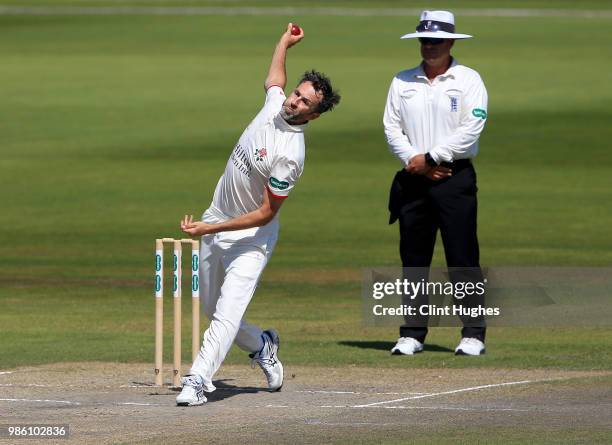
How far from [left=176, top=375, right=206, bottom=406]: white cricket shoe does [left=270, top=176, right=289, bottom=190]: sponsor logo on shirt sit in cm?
126

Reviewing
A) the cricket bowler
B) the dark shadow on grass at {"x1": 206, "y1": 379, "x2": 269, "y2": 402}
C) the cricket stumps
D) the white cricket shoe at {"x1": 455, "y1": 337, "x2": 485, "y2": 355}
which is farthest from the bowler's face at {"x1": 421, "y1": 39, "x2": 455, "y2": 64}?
the dark shadow on grass at {"x1": 206, "y1": 379, "x2": 269, "y2": 402}

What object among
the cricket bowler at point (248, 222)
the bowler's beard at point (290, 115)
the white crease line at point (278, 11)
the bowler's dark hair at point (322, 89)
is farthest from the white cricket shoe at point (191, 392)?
the white crease line at point (278, 11)

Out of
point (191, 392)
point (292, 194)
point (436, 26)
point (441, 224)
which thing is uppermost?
point (436, 26)

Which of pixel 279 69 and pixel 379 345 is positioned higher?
pixel 279 69

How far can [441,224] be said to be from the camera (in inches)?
476

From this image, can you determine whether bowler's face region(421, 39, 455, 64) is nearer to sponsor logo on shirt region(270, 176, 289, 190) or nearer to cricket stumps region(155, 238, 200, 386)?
sponsor logo on shirt region(270, 176, 289, 190)

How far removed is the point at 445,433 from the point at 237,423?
122 centimetres

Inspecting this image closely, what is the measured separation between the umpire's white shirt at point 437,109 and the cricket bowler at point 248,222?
1.82 metres

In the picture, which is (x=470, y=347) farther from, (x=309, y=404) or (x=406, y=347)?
(x=309, y=404)

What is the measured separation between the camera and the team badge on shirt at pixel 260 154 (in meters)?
9.96

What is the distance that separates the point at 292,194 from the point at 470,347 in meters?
12.8

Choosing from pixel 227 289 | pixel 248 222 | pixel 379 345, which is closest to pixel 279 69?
pixel 248 222

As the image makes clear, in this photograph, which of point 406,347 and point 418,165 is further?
point 406,347

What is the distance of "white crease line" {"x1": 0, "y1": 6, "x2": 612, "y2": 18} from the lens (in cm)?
6331
